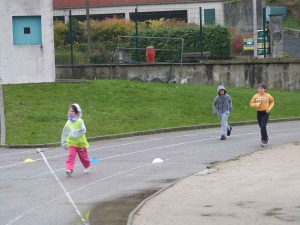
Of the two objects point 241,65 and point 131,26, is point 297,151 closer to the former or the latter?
point 241,65

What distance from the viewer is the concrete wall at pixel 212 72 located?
3064cm

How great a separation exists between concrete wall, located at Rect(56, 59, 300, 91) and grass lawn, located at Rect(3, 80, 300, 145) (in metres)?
1.12

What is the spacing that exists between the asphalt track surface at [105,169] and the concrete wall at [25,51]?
26.3 ft

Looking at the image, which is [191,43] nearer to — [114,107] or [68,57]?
[68,57]

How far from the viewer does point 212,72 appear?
102 feet

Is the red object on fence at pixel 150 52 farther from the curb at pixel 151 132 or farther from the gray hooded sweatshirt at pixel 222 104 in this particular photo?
the gray hooded sweatshirt at pixel 222 104

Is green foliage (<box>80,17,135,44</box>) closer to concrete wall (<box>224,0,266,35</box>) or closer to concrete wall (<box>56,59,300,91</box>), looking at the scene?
concrete wall (<box>224,0,266,35</box>)

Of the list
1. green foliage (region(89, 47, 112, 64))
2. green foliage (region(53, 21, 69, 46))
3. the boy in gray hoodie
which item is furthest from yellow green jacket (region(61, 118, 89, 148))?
green foliage (region(53, 21, 69, 46))

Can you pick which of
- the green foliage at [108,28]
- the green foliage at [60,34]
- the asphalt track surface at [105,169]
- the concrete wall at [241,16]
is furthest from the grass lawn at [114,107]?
the green foliage at [108,28]

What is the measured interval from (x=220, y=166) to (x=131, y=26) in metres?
30.4

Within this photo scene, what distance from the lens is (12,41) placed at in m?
27.3

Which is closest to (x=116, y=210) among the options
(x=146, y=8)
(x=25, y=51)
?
(x=25, y=51)

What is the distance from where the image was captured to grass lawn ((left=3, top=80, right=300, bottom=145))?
21.5 metres

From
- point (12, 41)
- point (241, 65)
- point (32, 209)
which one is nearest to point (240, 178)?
point (32, 209)
